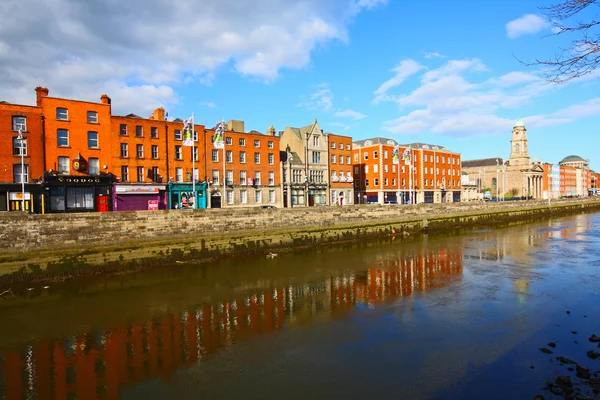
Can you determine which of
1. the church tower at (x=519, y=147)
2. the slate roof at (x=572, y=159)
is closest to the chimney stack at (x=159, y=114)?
the church tower at (x=519, y=147)

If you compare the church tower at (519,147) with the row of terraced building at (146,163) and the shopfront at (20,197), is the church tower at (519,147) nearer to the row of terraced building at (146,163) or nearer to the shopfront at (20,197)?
the row of terraced building at (146,163)

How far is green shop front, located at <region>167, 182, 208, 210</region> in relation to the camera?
41.8m

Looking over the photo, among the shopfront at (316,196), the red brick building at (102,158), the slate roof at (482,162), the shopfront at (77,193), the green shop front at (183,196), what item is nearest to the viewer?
the red brick building at (102,158)

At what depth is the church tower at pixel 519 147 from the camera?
11275 cm

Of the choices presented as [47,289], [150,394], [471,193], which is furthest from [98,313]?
[471,193]

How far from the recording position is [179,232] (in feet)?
97.1

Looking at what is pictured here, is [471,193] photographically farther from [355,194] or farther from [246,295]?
[246,295]

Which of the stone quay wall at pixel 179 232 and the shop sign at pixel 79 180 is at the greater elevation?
the shop sign at pixel 79 180

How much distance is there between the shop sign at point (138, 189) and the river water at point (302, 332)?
54.9ft

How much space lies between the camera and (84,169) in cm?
3662

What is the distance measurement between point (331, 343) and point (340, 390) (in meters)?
3.10

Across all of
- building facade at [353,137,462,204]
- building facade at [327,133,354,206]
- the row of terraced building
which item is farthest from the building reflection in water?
building facade at [353,137,462,204]

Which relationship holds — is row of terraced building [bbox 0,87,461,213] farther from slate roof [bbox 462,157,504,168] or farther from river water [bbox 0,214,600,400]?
slate roof [bbox 462,157,504,168]

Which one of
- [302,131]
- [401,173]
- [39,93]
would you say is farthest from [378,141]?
[39,93]
